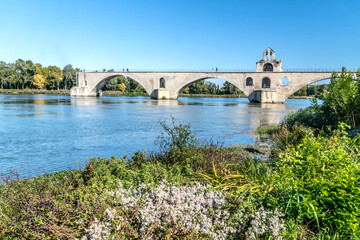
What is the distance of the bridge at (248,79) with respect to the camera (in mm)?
60812

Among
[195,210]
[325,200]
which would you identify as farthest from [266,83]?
[195,210]

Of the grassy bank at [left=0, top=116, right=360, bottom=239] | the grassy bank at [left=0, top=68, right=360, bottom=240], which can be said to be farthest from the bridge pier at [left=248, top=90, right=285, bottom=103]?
the grassy bank at [left=0, top=116, right=360, bottom=239]

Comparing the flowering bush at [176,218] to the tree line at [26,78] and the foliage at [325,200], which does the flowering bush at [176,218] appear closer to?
the foliage at [325,200]

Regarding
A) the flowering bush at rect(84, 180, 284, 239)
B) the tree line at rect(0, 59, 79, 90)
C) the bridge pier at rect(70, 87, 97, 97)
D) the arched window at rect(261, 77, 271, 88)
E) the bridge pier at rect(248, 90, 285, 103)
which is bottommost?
the flowering bush at rect(84, 180, 284, 239)

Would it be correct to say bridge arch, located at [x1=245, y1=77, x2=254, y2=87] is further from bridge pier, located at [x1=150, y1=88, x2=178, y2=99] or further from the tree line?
the tree line

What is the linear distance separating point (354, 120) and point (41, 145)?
11923mm

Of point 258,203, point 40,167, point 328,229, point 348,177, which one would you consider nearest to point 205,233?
point 258,203

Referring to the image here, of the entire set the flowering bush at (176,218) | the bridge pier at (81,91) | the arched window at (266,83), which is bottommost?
the flowering bush at (176,218)

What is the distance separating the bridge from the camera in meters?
60.8

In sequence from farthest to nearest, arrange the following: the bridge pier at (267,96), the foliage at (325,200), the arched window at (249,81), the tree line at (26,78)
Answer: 1. the tree line at (26,78)
2. the arched window at (249,81)
3. the bridge pier at (267,96)
4. the foliage at (325,200)

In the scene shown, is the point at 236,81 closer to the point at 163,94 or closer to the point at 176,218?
the point at 163,94

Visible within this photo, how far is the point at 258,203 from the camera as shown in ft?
11.4

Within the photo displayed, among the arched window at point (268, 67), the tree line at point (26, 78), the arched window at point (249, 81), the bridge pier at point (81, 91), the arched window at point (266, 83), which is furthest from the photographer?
the tree line at point (26, 78)

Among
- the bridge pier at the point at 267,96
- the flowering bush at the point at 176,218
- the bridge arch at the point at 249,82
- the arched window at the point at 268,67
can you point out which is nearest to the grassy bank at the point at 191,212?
the flowering bush at the point at 176,218
